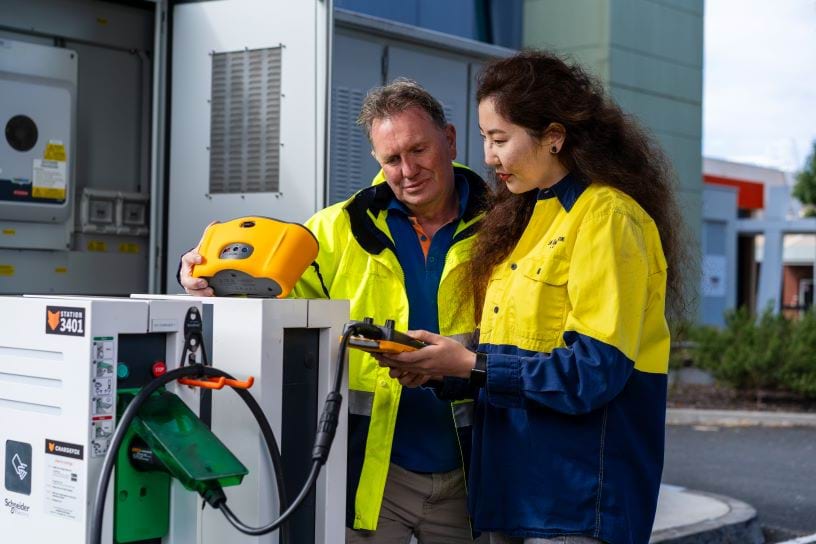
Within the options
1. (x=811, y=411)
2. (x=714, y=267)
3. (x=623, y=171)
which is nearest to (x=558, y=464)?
(x=623, y=171)

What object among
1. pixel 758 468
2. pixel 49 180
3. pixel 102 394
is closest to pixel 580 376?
pixel 102 394

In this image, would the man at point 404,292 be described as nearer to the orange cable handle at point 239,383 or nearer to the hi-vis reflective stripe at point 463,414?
the hi-vis reflective stripe at point 463,414

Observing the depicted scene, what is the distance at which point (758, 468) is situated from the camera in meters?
9.27

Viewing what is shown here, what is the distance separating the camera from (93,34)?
608 centimetres

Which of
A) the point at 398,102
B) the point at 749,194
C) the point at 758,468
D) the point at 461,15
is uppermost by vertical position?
the point at 749,194

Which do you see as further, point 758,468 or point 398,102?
point 758,468

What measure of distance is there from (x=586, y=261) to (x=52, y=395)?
1.22 metres

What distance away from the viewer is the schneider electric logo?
8.37ft

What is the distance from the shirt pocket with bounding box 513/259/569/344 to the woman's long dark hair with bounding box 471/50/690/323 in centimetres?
23

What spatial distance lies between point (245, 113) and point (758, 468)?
5.64m

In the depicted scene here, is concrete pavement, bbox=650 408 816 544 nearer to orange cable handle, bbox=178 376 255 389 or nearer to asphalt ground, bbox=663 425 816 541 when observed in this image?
asphalt ground, bbox=663 425 816 541

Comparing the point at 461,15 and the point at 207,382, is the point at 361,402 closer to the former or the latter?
the point at 207,382

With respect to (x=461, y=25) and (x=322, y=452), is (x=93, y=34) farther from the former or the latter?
(x=322, y=452)

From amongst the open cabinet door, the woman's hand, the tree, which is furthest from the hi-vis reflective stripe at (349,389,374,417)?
the tree
